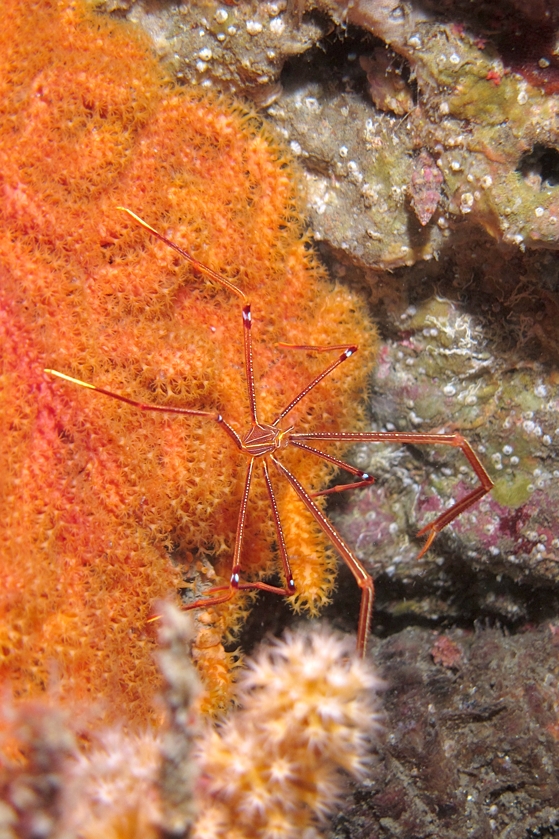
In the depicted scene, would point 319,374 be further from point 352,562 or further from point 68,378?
point 68,378

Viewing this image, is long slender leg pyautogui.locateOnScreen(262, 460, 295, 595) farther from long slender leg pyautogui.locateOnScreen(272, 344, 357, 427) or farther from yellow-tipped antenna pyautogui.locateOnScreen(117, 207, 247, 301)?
yellow-tipped antenna pyautogui.locateOnScreen(117, 207, 247, 301)

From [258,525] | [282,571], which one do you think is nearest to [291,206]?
[258,525]

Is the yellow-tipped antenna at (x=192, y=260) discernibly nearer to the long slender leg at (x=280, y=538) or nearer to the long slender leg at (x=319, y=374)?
the long slender leg at (x=319, y=374)

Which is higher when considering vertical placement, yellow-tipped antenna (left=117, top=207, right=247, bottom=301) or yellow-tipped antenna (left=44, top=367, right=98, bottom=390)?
yellow-tipped antenna (left=117, top=207, right=247, bottom=301)

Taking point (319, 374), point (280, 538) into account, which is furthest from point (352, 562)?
point (319, 374)

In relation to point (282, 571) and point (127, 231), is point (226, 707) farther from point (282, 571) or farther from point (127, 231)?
point (127, 231)

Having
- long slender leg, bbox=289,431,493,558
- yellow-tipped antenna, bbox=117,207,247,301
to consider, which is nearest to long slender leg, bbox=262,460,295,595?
long slender leg, bbox=289,431,493,558

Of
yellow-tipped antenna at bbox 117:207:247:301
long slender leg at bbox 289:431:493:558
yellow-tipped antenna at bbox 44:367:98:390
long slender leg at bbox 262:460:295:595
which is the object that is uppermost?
yellow-tipped antenna at bbox 117:207:247:301
